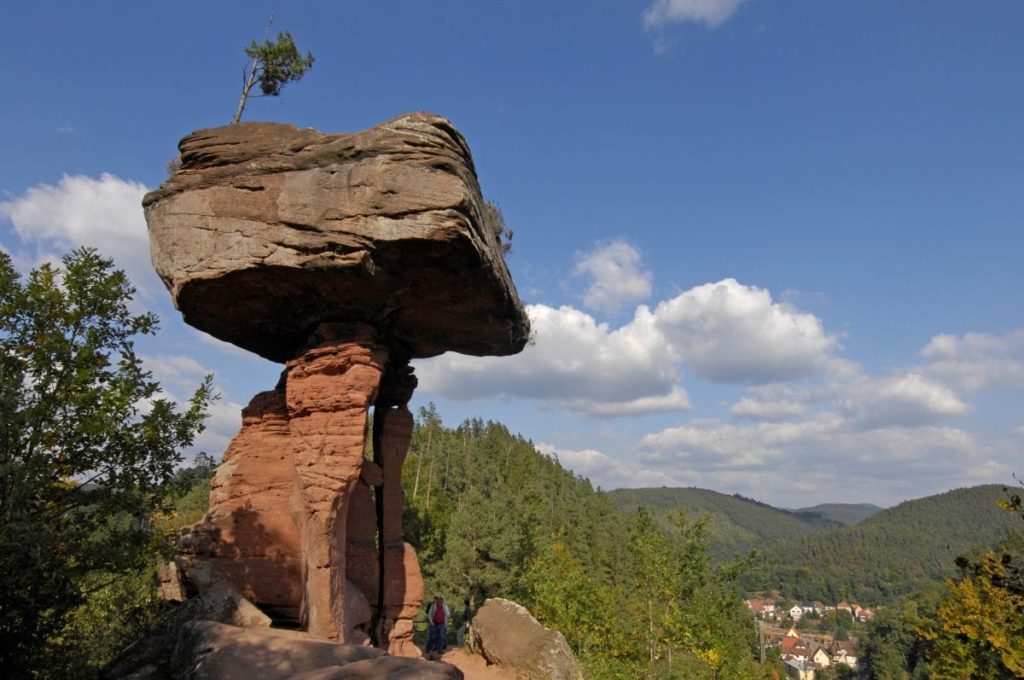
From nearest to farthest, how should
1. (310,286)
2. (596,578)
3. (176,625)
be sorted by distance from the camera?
(176,625) < (310,286) < (596,578)

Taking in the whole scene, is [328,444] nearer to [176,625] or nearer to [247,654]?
[176,625]

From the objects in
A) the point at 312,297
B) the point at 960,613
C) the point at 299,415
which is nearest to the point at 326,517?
the point at 299,415

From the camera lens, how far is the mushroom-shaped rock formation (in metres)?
11.6

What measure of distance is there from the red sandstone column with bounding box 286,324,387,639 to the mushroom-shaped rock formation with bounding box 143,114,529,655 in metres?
0.03

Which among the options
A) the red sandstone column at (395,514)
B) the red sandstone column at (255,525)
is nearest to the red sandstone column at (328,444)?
the red sandstone column at (255,525)

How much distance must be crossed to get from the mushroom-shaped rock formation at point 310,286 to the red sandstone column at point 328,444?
3 centimetres

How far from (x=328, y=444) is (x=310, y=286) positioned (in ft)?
10.6

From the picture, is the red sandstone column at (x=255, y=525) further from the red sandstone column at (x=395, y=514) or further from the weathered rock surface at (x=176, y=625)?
the red sandstone column at (x=395, y=514)

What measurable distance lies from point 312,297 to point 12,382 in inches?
217

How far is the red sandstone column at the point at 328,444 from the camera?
1199 centimetres

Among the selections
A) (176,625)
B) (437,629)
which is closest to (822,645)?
(437,629)

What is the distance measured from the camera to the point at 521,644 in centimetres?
1848

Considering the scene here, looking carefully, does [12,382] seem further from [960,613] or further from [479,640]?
[960,613]

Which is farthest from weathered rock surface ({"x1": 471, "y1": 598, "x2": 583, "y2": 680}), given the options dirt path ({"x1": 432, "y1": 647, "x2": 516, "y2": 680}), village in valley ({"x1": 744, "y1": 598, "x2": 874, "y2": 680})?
village in valley ({"x1": 744, "y1": 598, "x2": 874, "y2": 680})
